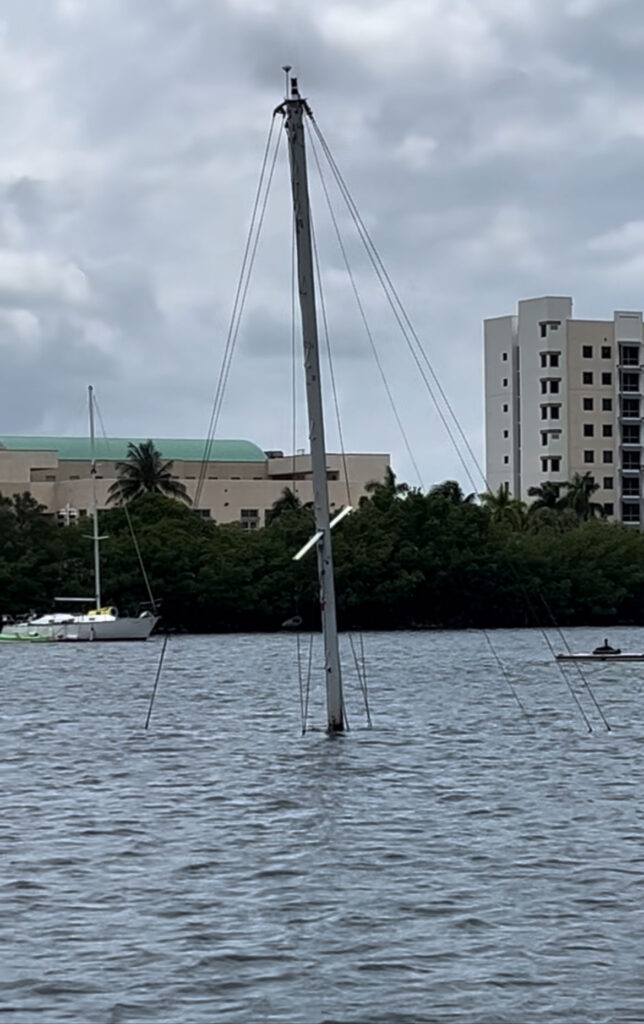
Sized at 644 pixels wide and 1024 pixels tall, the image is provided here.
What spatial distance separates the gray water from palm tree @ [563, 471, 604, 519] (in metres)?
119

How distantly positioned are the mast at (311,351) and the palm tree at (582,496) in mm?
130204

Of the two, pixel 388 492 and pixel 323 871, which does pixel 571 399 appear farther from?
pixel 323 871

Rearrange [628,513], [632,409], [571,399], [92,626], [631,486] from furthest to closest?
[628,513] → [631,486] → [632,409] → [571,399] → [92,626]

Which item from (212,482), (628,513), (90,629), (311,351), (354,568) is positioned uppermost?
(212,482)

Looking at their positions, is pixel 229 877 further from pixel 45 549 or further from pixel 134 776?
pixel 45 549

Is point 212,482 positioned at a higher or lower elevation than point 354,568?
higher

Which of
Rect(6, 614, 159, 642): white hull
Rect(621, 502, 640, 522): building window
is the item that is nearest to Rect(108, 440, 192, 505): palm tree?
Rect(6, 614, 159, 642): white hull

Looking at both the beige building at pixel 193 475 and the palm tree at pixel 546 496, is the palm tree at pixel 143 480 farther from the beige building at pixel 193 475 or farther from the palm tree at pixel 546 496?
the palm tree at pixel 546 496

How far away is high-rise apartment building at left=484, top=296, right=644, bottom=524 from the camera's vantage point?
183250 millimetres

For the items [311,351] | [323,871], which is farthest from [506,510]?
[323,871]

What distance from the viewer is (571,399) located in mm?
182875

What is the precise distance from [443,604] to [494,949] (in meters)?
120

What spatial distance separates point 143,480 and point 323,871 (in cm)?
13959

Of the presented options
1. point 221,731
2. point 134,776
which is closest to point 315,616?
point 221,731
